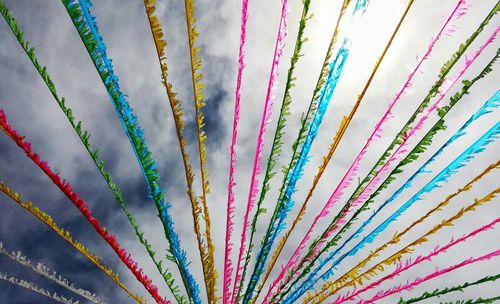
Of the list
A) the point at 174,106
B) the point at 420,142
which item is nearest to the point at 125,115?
the point at 174,106

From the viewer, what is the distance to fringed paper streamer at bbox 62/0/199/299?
4.41 meters

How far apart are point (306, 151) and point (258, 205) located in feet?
4.79

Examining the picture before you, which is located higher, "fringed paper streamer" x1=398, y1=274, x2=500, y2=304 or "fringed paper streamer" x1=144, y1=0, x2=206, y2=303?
"fringed paper streamer" x1=144, y1=0, x2=206, y2=303

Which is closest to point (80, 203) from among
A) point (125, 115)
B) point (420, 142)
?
point (125, 115)

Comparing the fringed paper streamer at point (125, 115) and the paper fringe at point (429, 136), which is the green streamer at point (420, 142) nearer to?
the paper fringe at point (429, 136)

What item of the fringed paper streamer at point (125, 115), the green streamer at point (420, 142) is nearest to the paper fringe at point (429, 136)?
the green streamer at point (420, 142)

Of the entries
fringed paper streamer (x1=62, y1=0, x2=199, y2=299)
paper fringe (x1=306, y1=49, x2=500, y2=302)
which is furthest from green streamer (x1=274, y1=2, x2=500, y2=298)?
fringed paper streamer (x1=62, y1=0, x2=199, y2=299)

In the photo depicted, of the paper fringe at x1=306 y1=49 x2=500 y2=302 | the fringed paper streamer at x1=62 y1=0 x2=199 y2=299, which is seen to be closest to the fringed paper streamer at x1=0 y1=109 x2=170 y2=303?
the fringed paper streamer at x1=62 y1=0 x2=199 y2=299

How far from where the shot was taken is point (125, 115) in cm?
549

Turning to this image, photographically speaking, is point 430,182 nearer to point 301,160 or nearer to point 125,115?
point 301,160

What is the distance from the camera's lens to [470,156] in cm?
627

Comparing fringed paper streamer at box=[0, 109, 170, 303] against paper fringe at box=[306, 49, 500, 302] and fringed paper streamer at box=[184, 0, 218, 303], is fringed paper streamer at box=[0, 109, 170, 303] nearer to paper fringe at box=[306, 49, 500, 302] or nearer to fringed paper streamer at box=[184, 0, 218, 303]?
fringed paper streamer at box=[184, 0, 218, 303]

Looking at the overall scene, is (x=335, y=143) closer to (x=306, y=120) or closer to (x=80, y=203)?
(x=306, y=120)

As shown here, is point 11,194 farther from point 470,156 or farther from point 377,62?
point 470,156
